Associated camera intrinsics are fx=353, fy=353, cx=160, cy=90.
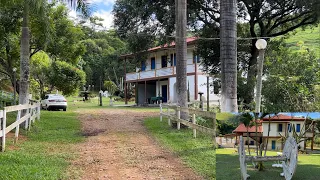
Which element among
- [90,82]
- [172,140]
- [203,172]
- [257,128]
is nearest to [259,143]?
[257,128]

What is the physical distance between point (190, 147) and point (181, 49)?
497 centimetres

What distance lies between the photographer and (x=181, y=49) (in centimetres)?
1329

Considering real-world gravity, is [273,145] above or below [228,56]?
below

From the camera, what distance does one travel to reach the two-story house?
29.0 m

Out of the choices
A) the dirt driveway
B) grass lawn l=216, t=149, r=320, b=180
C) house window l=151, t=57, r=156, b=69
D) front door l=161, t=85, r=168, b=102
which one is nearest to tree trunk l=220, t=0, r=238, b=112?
grass lawn l=216, t=149, r=320, b=180

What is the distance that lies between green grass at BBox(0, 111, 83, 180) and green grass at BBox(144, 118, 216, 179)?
8.64ft

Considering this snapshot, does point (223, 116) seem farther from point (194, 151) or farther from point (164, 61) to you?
point (164, 61)

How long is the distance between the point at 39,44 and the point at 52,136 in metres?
8.70

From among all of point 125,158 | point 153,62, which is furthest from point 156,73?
point 125,158

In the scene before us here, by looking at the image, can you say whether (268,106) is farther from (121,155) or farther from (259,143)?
(121,155)

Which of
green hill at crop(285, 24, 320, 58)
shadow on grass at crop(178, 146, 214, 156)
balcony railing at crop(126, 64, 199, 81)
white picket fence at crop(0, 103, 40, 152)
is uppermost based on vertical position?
green hill at crop(285, 24, 320, 58)

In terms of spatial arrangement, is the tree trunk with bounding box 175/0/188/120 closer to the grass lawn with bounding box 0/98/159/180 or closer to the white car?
the grass lawn with bounding box 0/98/159/180

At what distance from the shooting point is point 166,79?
33.5m

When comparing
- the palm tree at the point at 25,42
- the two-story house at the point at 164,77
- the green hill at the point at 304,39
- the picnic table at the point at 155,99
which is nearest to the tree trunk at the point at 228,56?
the palm tree at the point at 25,42
